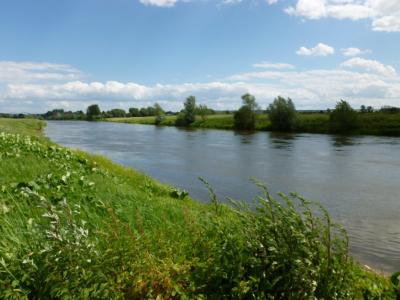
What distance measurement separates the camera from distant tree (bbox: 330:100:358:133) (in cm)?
7819

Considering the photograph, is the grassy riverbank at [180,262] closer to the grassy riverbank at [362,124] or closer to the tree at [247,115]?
the grassy riverbank at [362,124]

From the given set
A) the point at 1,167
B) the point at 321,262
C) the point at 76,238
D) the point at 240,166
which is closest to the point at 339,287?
the point at 321,262

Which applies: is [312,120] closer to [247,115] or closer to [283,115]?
[283,115]

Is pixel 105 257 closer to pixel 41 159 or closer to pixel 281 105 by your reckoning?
pixel 41 159

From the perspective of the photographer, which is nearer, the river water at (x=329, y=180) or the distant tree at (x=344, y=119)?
the river water at (x=329, y=180)

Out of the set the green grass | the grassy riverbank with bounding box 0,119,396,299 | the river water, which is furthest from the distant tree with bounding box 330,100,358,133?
the grassy riverbank with bounding box 0,119,396,299

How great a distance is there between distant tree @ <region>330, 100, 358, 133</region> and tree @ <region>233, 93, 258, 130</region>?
846 inches

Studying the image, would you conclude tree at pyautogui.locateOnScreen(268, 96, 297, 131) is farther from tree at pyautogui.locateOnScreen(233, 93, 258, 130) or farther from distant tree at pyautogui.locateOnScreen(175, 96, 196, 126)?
distant tree at pyautogui.locateOnScreen(175, 96, 196, 126)

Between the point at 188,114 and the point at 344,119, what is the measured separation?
5568 cm

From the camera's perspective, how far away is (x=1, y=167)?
966cm

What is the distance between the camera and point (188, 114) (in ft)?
402

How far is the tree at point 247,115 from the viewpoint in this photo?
9600 cm

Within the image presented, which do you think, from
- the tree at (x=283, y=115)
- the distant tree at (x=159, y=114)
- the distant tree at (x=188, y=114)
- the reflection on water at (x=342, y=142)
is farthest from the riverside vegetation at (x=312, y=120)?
the distant tree at (x=159, y=114)

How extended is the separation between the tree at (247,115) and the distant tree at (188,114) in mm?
24018
